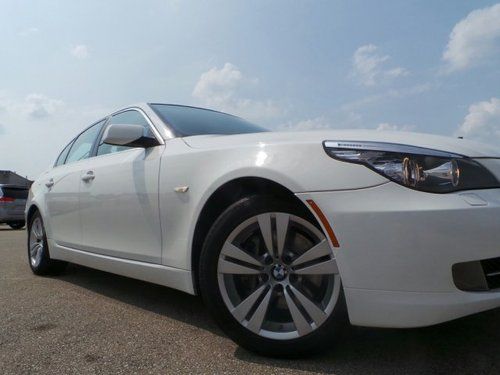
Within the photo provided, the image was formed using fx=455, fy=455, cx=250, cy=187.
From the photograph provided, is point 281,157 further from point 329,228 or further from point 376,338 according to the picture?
point 376,338

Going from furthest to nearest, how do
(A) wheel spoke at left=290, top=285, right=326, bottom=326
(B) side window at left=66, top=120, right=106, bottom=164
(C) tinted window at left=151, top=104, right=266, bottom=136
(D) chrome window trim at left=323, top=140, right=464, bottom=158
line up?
(B) side window at left=66, top=120, right=106, bottom=164
(C) tinted window at left=151, top=104, right=266, bottom=136
(A) wheel spoke at left=290, top=285, right=326, bottom=326
(D) chrome window trim at left=323, top=140, right=464, bottom=158

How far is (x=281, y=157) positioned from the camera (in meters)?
2.14

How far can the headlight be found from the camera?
6.15 feet

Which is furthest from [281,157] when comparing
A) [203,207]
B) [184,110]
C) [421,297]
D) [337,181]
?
[184,110]

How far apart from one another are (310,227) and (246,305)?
0.51 meters

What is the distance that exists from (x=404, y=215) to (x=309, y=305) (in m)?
0.61

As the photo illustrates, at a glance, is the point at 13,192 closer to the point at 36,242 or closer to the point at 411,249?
the point at 36,242

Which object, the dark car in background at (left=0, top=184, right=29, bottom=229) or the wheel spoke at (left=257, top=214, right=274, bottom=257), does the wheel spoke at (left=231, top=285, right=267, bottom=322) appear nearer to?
the wheel spoke at (left=257, top=214, right=274, bottom=257)

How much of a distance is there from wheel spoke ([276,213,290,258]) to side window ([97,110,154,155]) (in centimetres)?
125

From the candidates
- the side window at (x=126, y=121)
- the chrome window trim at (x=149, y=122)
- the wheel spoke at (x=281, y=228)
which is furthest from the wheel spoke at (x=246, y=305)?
the side window at (x=126, y=121)

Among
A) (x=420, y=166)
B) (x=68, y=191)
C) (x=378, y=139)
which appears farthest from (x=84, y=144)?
(x=420, y=166)

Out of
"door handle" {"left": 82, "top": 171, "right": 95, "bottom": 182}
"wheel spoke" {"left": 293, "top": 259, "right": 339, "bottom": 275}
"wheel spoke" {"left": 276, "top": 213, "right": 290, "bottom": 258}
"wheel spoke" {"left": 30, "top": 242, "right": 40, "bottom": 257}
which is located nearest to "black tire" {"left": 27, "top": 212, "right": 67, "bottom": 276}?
"wheel spoke" {"left": 30, "top": 242, "right": 40, "bottom": 257}

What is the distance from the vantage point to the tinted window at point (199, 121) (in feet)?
10.1

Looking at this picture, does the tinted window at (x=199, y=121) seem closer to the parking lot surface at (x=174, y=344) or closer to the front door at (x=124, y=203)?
the front door at (x=124, y=203)
